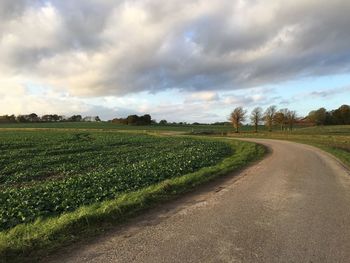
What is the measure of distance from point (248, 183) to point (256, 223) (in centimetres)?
593

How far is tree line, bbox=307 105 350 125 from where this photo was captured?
4860 inches

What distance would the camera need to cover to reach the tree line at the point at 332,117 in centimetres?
12343

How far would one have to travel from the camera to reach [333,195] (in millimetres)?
11602

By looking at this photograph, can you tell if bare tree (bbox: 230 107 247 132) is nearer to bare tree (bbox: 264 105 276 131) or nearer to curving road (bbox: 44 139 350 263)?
bare tree (bbox: 264 105 276 131)

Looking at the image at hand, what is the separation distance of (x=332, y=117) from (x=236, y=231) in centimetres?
12639

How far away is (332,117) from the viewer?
124688 mm

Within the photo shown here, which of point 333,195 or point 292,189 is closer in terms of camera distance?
point 333,195

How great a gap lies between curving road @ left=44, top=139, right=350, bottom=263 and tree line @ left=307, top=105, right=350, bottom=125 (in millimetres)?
118146

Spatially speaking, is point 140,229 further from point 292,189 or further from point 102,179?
point 102,179

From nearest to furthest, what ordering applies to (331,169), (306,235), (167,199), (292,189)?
(306,235) < (167,199) < (292,189) < (331,169)

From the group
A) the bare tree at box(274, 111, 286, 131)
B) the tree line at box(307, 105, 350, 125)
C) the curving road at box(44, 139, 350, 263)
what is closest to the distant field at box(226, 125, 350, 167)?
the curving road at box(44, 139, 350, 263)

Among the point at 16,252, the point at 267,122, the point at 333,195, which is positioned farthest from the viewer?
the point at 267,122

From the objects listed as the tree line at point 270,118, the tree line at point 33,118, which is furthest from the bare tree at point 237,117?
the tree line at point 33,118

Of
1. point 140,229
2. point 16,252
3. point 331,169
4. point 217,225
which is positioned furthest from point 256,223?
point 331,169
